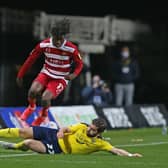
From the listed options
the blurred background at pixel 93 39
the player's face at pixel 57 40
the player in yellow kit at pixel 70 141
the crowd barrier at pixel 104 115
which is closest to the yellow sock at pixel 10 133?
the player in yellow kit at pixel 70 141

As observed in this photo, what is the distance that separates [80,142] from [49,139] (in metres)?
0.57

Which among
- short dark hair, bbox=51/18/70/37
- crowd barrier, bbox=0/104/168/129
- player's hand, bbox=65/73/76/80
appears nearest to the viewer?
short dark hair, bbox=51/18/70/37

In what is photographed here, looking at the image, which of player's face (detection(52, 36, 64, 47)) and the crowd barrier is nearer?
player's face (detection(52, 36, 64, 47))

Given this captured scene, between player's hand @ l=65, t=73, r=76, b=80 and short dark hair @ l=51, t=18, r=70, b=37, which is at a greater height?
short dark hair @ l=51, t=18, r=70, b=37

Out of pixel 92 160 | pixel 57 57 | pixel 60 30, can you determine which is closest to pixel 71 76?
pixel 57 57

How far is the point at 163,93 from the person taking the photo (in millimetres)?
32781

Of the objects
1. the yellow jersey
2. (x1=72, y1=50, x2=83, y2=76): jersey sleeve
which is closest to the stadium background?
(x1=72, y1=50, x2=83, y2=76): jersey sleeve

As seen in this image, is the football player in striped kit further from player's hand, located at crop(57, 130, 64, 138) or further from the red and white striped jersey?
player's hand, located at crop(57, 130, 64, 138)

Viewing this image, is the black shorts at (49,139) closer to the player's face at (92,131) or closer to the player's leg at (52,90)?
the player's face at (92,131)

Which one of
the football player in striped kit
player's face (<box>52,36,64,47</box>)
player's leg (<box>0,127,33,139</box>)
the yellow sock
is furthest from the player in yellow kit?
the football player in striped kit

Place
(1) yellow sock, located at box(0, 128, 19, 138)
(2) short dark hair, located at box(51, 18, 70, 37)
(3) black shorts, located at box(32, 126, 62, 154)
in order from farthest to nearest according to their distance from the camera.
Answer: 1. (2) short dark hair, located at box(51, 18, 70, 37)
2. (1) yellow sock, located at box(0, 128, 19, 138)
3. (3) black shorts, located at box(32, 126, 62, 154)

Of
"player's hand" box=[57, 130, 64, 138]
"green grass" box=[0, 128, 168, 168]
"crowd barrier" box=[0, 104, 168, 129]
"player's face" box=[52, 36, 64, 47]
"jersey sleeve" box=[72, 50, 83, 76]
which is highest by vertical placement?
"player's face" box=[52, 36, 64, 47]

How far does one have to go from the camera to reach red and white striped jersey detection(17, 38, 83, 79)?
18.3 m

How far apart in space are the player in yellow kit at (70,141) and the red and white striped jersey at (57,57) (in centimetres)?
302
